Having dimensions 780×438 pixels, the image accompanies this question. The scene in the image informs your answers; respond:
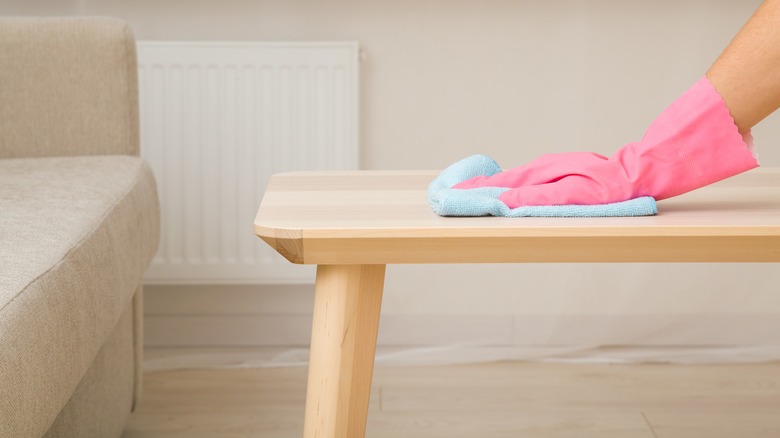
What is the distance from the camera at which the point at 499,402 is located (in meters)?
1.62

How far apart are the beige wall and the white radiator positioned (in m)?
0.09

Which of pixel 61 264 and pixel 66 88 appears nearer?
pixel 61 264

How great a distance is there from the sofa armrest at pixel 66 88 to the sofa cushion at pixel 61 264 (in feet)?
0.19

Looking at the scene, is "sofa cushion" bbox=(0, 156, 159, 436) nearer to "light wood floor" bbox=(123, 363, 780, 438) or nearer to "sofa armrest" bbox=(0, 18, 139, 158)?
"sofa armrest" bbox=(0, 18, 139, 158)

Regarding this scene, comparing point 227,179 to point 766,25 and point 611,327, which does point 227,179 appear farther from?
point 766,25

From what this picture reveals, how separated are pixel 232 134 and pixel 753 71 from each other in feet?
3.85

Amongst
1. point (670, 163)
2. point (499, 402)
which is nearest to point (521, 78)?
point (499, 402)

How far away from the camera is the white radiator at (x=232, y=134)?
5.78 feet

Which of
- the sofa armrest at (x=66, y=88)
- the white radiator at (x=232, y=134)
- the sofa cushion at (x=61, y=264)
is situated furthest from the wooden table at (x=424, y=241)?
the white radiator at (x=232, y=134)

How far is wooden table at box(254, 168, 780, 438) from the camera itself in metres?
0.74

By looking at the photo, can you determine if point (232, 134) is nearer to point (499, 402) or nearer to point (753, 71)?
point (499, 402)

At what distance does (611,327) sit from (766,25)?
3.88 feet

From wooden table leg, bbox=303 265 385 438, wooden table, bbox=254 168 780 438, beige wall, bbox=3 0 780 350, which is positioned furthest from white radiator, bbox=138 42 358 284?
wooden table leg, bbox=303 265 385 438

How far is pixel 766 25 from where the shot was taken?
0.81 meters
